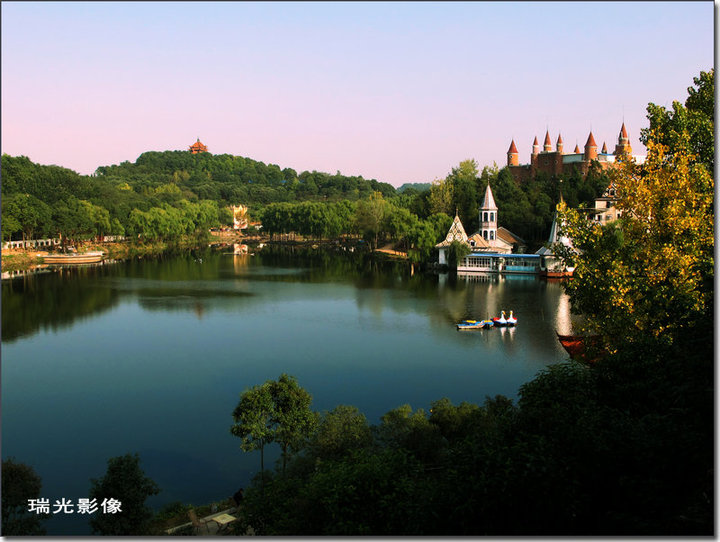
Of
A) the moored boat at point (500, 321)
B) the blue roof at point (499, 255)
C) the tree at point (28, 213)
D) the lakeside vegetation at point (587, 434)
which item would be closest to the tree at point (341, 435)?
the lakeside vegetation at point (587, 434)

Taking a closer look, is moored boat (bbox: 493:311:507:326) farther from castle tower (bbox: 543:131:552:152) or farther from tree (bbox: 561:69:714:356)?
castle tower (bbox: 543:131:552:152)

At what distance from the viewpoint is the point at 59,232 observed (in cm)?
3862

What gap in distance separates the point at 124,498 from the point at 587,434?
4.92 m

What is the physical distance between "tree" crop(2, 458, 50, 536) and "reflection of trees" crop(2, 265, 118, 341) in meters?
11.6

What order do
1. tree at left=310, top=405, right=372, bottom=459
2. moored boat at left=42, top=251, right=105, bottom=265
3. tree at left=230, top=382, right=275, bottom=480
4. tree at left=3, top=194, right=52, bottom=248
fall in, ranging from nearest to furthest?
tree at left=310, top=405, right=372, bottom=459 → tree at left=230, top=382, right=275, bottom=480 → tree at left=3, top=194, right=52, bottom=248 → moored boat at left=42, top=251, right=105, bottom=265

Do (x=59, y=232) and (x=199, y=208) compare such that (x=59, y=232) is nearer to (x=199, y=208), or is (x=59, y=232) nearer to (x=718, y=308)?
(x=199, y=208)

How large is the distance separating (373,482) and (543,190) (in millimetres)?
38109

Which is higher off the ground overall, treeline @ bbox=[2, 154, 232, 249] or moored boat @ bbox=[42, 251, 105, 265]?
treeline @ bbox=[2, 154, 232, 249]

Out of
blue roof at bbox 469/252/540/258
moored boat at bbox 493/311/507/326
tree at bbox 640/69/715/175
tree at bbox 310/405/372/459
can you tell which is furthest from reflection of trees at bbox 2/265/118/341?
blue roof at bbox 469/252/540/258

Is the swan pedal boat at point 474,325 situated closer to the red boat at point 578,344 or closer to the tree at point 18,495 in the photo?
the red boat at point 578,344

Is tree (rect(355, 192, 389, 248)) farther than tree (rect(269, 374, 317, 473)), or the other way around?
tree (rect(355, 192, 389, 248))

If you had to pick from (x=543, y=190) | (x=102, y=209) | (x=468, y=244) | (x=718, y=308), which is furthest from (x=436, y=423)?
(x=102, y=209)

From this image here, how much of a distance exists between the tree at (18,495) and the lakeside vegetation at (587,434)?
84mm

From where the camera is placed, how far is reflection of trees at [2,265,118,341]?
756 inches
